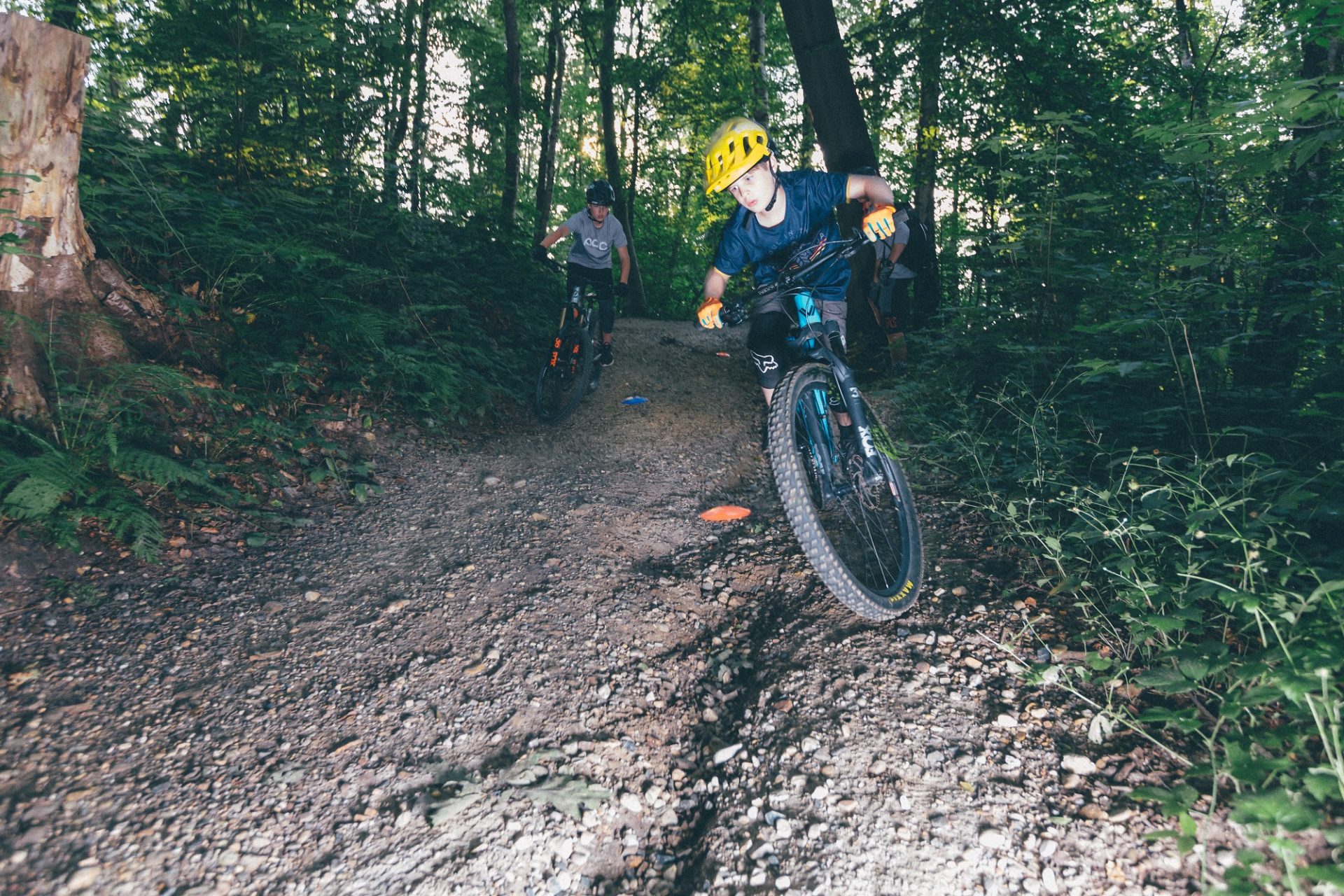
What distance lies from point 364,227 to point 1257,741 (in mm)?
8072

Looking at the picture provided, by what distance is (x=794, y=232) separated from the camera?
3568mm

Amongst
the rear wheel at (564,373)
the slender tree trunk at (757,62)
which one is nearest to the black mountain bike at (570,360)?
the rear wheel at (564,373)

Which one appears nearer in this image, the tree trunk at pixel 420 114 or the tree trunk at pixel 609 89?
the tree trunk at pixel 420 114

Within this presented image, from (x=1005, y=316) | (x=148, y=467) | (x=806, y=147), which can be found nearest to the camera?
(x=148, y=467)

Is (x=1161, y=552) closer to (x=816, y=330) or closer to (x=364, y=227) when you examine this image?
(x=816, y=330)

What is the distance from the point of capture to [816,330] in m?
3.50

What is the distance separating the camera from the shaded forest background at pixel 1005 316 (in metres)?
2.35

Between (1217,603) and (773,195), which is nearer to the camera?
(1217,603)

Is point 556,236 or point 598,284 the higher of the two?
point 556,236

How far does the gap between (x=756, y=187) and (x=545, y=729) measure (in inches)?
112

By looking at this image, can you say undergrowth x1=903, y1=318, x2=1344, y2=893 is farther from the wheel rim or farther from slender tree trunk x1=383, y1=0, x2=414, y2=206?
slender tree trunk x1=383, y1=0, x2=414, y2=206

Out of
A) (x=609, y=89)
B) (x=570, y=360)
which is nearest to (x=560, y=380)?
(x=570, y=360)

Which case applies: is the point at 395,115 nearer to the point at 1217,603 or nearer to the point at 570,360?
the point at 570,360

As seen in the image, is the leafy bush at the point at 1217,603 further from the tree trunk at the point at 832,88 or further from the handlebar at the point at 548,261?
the handlebar at the point at 548,261
